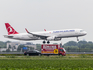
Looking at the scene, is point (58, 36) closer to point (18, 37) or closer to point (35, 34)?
point (35, 34)

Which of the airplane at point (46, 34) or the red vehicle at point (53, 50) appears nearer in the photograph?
the red vehicle at point (53, 50)

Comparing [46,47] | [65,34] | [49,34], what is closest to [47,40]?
[49,34]

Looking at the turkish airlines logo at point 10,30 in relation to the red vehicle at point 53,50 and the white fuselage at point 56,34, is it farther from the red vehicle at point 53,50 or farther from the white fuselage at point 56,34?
the red vehicle at point 53,50

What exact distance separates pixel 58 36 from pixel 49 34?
12.8 feet

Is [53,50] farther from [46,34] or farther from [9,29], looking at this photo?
[9,29]

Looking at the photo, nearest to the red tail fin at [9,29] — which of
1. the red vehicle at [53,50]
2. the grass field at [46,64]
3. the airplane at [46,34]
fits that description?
the airplane at [46,34]

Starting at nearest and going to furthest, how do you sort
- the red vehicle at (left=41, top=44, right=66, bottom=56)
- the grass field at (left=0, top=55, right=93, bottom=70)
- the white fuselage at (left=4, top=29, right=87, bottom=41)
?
1. the grass field at (left=0, top=55, right=93, bottom=70)
2. the red vehicle at (left=41, top=44, right=66, bottom=56)
3. the white fuselage at (left=4, top=29, right=87, bottom=41)

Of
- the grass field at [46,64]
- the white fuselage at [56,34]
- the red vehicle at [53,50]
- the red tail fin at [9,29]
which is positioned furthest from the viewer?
the red tail fin at [9,29]

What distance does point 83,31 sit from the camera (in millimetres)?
79750

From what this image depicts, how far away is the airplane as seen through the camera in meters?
78.4

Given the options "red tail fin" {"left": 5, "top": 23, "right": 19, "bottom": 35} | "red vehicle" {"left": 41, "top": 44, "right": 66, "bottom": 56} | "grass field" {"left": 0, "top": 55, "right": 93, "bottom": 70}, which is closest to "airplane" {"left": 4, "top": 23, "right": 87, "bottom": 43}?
"red tail fin" {"left": 5, "top": 23, "right": 19, "bottom": 35}

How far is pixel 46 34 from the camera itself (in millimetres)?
84812

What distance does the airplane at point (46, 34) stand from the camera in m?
78.4

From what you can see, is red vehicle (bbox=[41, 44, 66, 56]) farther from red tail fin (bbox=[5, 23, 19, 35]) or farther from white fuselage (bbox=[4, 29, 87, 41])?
Answer: red tail fin (bbox=[5, 23, 19, 35])
